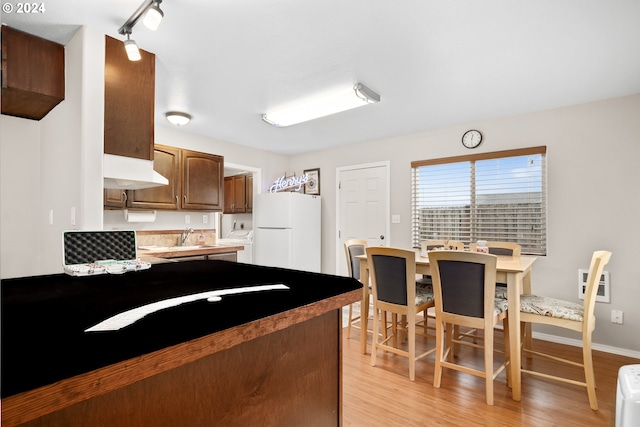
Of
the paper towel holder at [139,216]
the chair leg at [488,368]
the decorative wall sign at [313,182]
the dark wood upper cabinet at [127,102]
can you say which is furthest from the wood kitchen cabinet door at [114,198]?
the chair leg at [488,368]

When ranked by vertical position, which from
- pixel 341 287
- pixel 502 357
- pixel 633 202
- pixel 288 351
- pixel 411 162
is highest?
pixel 411 162

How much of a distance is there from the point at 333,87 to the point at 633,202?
2.92 metres

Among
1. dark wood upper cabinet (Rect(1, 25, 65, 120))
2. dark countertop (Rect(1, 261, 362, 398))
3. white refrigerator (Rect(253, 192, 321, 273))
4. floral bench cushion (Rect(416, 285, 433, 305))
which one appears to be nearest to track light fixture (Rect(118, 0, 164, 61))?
dark wood upper cabinet (Rect(1, 25, 65, 120))

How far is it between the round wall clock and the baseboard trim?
7.20ft

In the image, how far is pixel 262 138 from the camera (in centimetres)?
439

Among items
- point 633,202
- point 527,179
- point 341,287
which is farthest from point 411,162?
point 341,287

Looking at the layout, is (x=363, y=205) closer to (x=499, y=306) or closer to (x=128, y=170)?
(x=499, y=306)

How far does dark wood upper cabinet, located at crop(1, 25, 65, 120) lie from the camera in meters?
1.86

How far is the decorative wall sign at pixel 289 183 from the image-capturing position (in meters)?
5.07

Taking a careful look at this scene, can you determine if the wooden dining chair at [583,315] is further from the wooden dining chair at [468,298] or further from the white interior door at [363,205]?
the white interior door at [363,205]

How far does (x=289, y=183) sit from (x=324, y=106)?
2.15m

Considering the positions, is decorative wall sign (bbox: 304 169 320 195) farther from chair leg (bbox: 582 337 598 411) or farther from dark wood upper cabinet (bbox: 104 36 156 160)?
chair leg (bbox: 582 337 598 411)

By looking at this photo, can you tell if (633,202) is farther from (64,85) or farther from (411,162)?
(64,85)

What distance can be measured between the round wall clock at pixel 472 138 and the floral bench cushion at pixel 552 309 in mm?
1963
